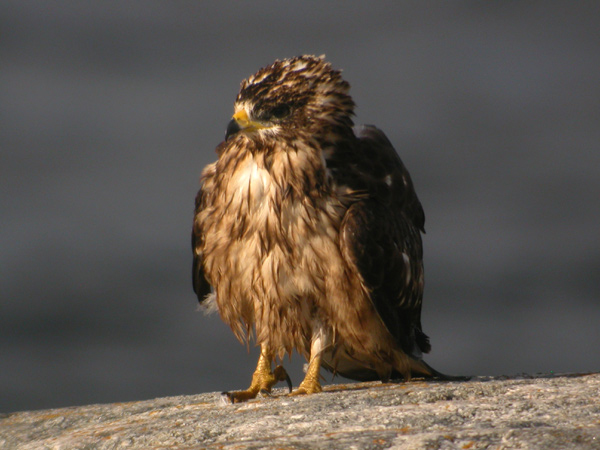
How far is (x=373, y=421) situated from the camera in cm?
418

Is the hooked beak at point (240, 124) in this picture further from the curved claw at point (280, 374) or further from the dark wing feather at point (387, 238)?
the curved claw at point (280, 374)

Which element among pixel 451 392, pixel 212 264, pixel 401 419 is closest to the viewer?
pixel 401 419

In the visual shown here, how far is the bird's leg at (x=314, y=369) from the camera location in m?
5.50

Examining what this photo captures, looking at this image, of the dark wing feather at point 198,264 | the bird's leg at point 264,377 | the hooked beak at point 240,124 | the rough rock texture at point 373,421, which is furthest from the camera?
the dark wing feather at point 198,264

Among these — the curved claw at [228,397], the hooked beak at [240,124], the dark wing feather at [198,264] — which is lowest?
the curved claw at [228,397]

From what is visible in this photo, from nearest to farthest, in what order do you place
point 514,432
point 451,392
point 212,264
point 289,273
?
point 514,432 → point 451,392 → point 289,273 → point 212,264

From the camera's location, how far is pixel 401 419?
4.16 meters

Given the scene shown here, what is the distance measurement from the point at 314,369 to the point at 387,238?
0.96m

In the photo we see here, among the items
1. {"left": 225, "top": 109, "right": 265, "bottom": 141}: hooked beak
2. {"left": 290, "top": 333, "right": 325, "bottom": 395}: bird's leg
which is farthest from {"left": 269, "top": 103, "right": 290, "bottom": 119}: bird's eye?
{"left": 290, "top": 333, "right": 325, "bottom": 395}: bird's leg

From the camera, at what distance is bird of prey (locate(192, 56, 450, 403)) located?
537 centimetres

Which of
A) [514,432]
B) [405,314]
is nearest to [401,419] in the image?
[514,432]

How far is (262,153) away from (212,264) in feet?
2.76

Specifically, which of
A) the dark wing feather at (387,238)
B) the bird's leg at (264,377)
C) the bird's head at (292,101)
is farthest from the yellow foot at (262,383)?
the bird's head at (292,101)

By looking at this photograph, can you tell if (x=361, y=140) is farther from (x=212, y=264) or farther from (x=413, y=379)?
(x=413, y=379)
